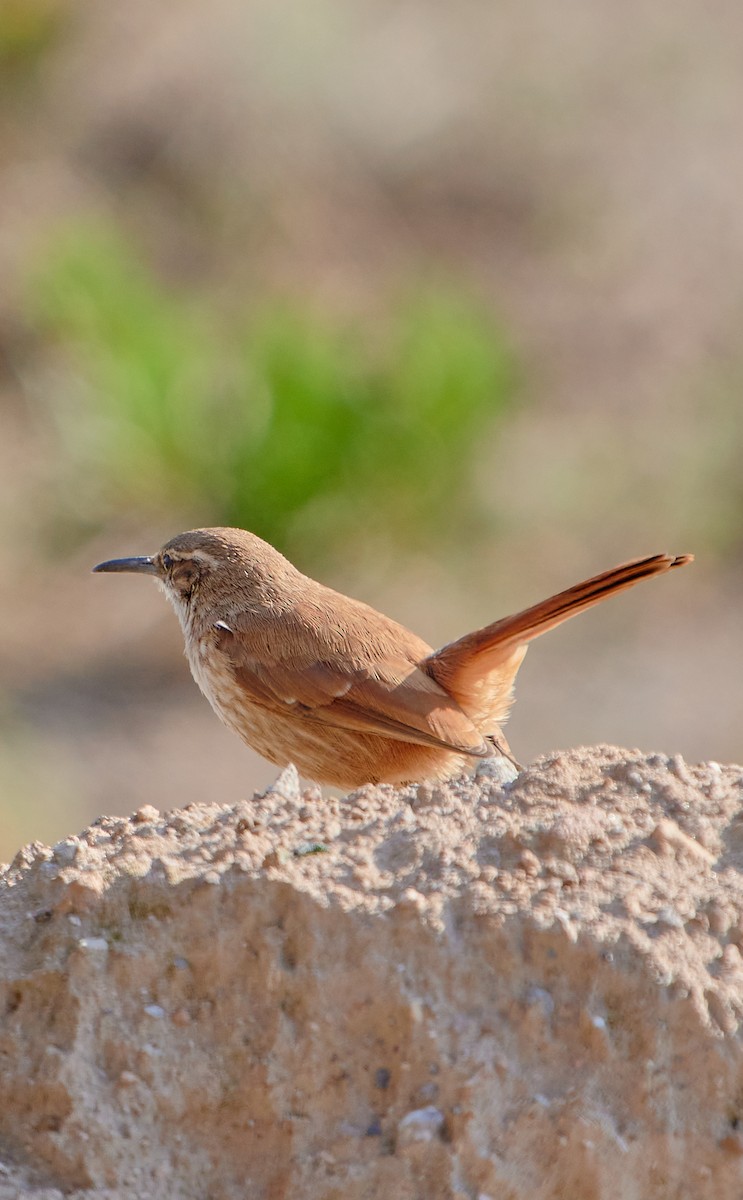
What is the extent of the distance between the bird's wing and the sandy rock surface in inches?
71.5

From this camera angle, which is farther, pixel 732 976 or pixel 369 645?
pixel 369 645

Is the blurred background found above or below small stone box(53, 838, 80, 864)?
above

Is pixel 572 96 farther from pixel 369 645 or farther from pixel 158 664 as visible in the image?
pixel 369 645

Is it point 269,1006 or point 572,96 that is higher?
point 572,96

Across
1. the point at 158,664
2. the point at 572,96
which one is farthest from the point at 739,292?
the point at 158,664

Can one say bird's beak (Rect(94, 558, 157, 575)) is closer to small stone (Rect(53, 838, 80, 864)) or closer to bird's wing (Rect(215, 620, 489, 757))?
bird's wing (Rect(215, 620, 489, 757))

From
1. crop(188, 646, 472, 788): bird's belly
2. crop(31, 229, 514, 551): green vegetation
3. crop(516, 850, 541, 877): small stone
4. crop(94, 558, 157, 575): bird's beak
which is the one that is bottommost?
A: crop(516, 850, 541, 877): small stone

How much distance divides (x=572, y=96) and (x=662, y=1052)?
18.1m

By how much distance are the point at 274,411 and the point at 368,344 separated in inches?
48.0

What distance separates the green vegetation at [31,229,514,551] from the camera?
13430mm

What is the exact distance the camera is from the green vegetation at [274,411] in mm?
13430

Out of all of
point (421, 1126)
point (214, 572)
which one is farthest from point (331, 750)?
point (421, 1126)

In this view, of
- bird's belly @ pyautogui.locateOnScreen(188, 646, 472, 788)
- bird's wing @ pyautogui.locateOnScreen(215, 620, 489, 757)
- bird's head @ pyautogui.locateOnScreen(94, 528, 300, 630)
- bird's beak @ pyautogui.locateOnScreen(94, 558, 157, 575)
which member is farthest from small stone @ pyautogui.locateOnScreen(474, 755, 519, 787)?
bird's beak @ pyautogui.locateOnScreen(94, 558, 157, 575)

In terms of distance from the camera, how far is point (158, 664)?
43.5 ft
